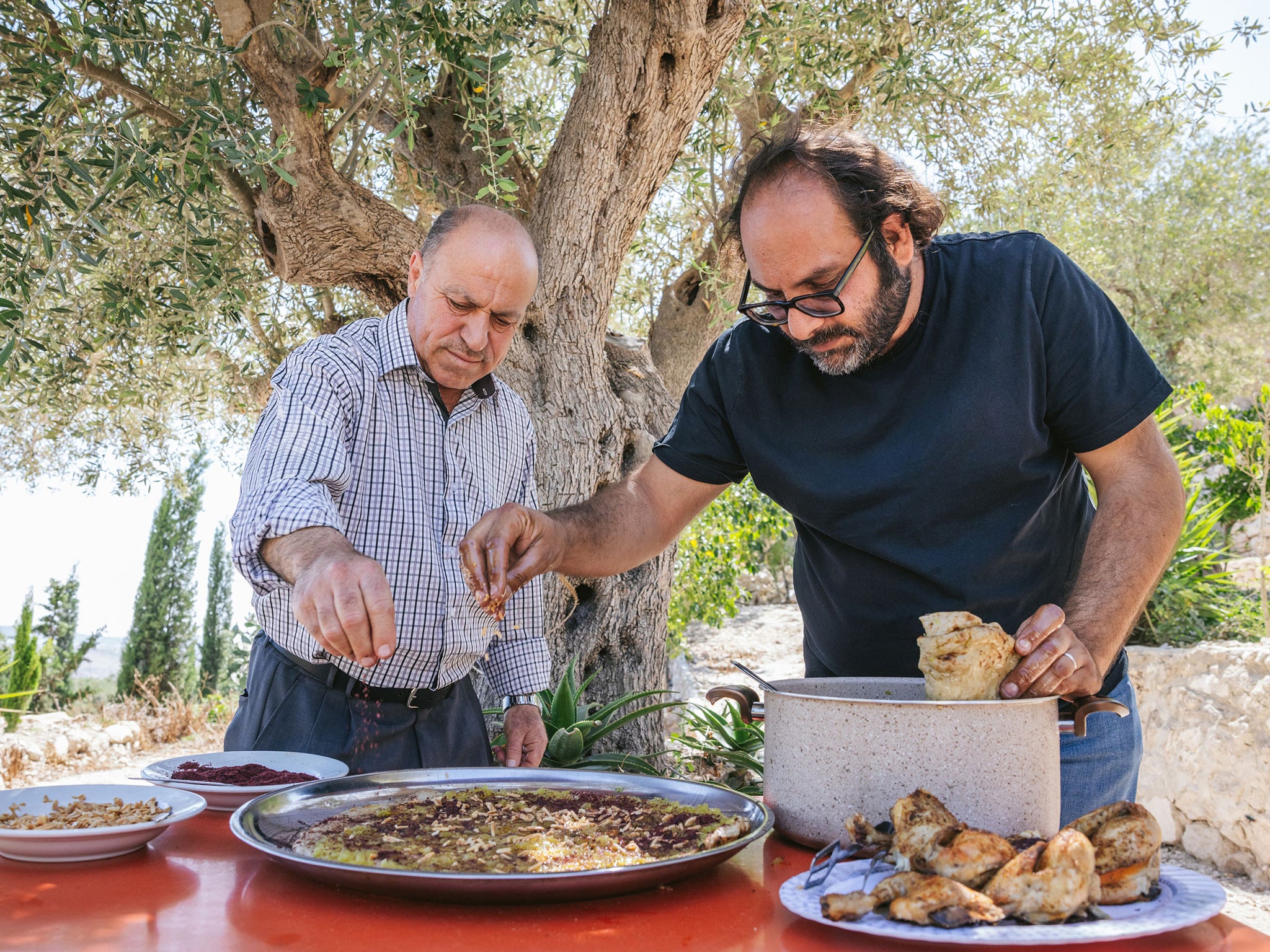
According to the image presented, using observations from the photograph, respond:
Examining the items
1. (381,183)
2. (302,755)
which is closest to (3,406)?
(381,183)

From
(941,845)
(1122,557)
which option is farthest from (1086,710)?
(1122,557)

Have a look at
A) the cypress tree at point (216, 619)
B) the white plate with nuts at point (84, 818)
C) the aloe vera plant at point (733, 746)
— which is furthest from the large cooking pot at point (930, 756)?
the cypress tree at point (216, 619)

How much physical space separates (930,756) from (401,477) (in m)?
1.81

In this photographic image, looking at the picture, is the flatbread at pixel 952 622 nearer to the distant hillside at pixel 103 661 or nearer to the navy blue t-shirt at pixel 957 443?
the navy blue t-shirt at pixel 957 443

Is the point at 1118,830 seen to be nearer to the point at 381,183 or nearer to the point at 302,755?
the point at 302,755

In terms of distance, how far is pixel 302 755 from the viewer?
6.30 feet

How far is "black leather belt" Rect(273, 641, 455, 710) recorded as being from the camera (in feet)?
8.42

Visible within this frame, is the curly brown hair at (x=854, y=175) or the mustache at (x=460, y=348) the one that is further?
the mustache at (x=460, y=348)

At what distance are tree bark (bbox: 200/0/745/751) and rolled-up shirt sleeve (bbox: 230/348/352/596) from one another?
1851 millimetres

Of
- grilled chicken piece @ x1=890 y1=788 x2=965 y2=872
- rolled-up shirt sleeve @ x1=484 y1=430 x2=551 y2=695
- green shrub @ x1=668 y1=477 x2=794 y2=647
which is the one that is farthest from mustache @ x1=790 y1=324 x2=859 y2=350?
green shrub @ x1=668 y1=477 x2=794 y2=647

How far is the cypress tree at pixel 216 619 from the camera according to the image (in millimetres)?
14594

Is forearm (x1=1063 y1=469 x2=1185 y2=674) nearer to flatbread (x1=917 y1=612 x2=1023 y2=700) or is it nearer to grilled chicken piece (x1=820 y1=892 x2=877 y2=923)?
flatbread (x1=917 y1=612 x2=1023 y2=700)

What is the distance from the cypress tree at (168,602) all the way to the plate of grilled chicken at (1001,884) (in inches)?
535

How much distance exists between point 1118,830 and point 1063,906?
0.16 meters
